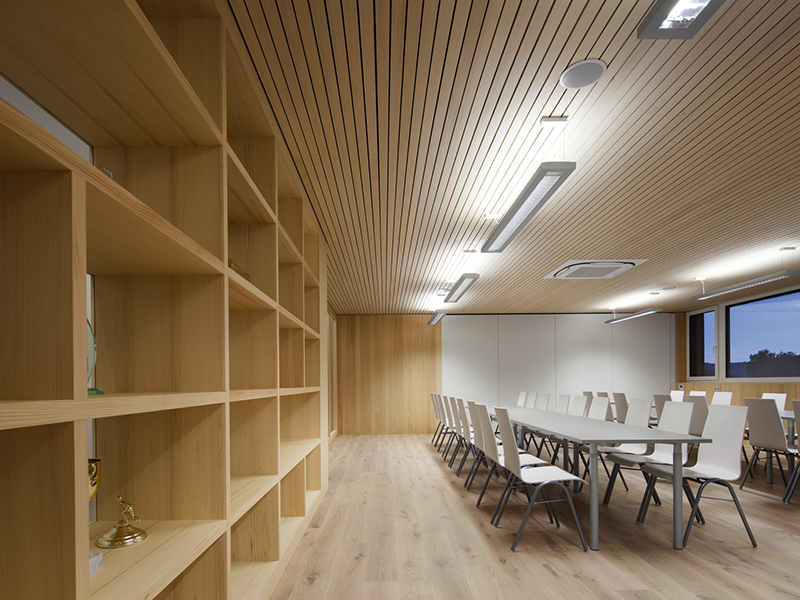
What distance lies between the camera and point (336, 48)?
2.30 m

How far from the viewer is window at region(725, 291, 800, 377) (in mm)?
8539

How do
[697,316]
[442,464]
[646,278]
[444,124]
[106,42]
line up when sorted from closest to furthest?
1. [106,42]
2. [444,124]
3. [442,464]
4. [646,278]
5. [697,316]

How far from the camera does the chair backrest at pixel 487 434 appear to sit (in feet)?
14.5

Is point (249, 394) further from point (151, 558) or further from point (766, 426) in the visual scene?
point (766, 426)

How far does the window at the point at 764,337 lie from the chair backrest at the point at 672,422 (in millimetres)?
5199

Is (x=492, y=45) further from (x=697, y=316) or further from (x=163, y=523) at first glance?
(x=697, y=316)

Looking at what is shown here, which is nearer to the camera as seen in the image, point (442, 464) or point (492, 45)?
point (492, 45)

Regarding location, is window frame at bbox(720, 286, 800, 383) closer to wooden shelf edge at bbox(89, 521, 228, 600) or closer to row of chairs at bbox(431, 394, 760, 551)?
row of chairs at bbox(431, 394, 760, 551)

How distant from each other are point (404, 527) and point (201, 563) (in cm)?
252

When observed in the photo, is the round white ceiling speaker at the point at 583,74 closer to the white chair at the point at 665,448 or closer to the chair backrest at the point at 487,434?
the chair backrest at the point at 487,434

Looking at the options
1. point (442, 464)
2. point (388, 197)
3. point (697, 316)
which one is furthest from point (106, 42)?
point (697, 316)

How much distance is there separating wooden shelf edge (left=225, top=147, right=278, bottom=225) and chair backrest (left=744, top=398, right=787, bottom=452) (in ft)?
16.2

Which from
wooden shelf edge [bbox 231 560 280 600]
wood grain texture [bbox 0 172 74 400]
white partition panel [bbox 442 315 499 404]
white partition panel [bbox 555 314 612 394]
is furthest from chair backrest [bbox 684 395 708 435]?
wood grain texture [bbox 0 172 74 400]

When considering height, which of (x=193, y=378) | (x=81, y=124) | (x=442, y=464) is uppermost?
(x=81, y=124)
